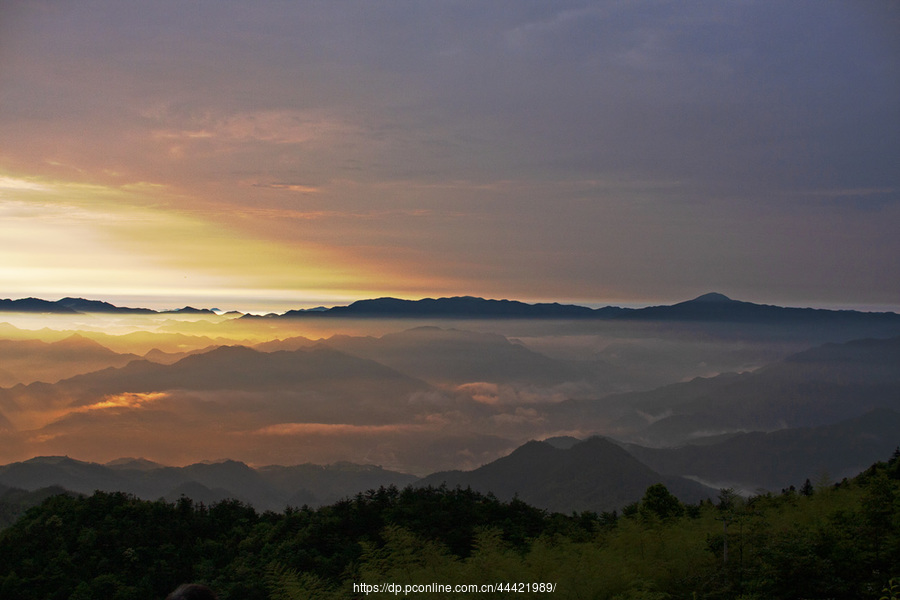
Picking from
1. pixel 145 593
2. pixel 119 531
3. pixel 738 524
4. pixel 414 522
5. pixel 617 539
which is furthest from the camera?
pixel 119 531

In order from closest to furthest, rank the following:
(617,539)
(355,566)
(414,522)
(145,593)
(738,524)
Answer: (738,524) < (617,539) < (355,566) < (145,593) < (414,522)

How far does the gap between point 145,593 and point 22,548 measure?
803 cm

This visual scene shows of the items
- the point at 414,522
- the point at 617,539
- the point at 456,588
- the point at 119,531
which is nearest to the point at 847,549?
the point at 617,539

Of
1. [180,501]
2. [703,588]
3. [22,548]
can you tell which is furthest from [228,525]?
[703,588]

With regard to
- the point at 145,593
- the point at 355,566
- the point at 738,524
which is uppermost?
the point at 738,524

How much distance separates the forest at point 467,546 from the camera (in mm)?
13375

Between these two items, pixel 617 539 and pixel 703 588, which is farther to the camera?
pixel 617 539

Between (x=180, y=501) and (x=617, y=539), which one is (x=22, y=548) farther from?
(x=617, y=539)

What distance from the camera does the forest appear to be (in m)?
13.4

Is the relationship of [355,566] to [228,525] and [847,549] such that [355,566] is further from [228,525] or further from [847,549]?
[847,549]

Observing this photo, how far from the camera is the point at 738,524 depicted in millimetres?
16250

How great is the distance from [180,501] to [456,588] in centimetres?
2385

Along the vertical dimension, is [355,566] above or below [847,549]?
below

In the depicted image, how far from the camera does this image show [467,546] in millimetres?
25375
